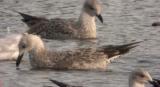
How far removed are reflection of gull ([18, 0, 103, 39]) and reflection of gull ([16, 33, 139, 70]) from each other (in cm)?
310

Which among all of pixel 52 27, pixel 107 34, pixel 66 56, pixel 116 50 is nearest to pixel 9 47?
pixel 66 56

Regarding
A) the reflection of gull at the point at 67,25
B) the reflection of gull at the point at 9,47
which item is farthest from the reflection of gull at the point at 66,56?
the reflection of gull at the point at 67,25

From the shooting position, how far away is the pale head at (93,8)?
17562 mm

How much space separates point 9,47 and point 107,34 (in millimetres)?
2846

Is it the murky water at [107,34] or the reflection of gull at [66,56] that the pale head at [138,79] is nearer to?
the murky water at [107,34]

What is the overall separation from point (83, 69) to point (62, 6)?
6028 mm

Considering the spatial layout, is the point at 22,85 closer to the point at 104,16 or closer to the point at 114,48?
the point at 114,48

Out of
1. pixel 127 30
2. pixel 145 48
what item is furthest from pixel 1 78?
pixel 127 30

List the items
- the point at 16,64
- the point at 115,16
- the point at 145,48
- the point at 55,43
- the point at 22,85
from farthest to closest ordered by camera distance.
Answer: the point at 115,16 → the point at 55,43 → the point at 145,48 → the point at 16,64 → the point at 22,85

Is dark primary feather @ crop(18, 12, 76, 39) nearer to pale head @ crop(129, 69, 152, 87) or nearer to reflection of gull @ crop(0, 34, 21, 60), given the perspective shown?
reflection of gull @ crop(0, 34, 21, 60)

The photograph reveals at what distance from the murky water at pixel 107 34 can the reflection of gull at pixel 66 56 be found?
7.2 inches

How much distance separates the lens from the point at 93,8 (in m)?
17.9

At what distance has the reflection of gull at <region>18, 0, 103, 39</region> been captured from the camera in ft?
58.9

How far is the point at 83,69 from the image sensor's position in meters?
14.3
